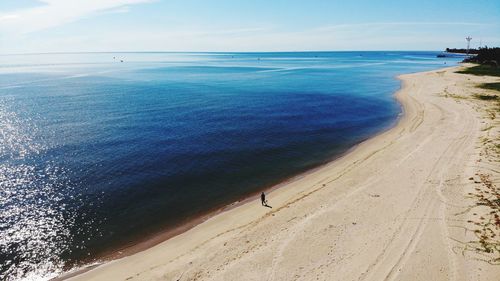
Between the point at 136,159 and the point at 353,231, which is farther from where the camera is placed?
the point at 136,159

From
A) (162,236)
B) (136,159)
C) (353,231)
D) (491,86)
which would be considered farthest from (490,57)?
(162,236)

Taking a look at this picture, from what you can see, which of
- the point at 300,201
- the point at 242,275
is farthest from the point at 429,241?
the point at 242,275

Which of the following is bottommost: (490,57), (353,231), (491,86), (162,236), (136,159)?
(162,236)

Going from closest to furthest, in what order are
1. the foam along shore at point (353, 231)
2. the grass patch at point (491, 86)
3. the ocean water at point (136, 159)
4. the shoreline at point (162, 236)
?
the foam along shore at point (353, 231), the shoreline at point (162, 236), the ocean water at point (136, 159), the grass patch at point (491, 86)

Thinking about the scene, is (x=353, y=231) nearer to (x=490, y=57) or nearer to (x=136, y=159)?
(x=136, y=159)

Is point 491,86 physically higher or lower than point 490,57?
lower

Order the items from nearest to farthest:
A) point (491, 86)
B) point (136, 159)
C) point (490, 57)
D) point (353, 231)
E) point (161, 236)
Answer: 1. point (353, 231)
2. point (161, 236)
3. point (136, 159)
4. point (491, 86)
5. point (490, 57)

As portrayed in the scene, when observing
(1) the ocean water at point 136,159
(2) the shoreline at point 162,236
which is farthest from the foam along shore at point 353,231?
(1) the ocean water at point 136,159

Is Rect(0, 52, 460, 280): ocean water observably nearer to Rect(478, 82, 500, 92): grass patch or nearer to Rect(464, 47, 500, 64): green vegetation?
Rect(478, 82, 500, 92): grass patch

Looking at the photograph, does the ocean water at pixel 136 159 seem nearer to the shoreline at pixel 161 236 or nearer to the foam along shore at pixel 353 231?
the shoreline at pixel 161 236

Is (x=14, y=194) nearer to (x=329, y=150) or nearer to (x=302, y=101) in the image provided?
(x=329, y=150)
